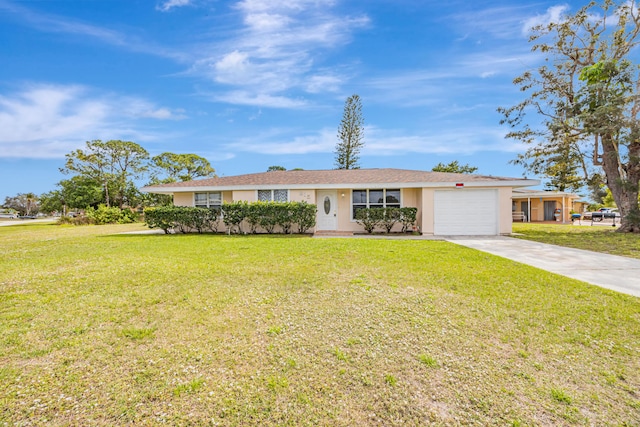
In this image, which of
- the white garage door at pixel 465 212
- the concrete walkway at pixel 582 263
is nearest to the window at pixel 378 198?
the white garage door at pixel 465 212

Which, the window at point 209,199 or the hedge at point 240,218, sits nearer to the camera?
the hedge at point 240,218

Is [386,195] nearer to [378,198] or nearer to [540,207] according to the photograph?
[378,198]

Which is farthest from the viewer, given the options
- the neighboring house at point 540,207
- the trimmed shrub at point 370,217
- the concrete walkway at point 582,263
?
the neighboring house at point 540,207

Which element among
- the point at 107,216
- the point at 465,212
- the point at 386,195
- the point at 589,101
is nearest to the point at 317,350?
the point at 386,195

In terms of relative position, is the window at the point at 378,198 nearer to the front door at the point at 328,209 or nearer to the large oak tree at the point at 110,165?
the front door at the point at 328,209

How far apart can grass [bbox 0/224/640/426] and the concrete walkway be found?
83cm

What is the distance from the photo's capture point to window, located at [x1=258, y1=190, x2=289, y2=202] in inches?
560

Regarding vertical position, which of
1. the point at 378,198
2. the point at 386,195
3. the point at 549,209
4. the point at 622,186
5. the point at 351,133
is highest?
the point at 351,133

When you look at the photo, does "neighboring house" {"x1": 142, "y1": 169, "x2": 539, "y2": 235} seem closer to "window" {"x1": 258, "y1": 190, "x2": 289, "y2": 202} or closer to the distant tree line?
"window" {"x1": 258, "y1": 190, "x2": 289, "y2": 202}

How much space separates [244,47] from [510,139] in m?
16.0

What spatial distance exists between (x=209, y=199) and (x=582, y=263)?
14.9m

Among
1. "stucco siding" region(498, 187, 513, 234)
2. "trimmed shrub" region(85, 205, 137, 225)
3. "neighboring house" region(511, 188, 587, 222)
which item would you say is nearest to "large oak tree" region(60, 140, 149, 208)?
"trimmed shrub" region(85, 205, 137, 225)

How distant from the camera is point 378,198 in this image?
47.1ft

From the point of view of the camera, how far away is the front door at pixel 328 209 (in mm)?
14719
